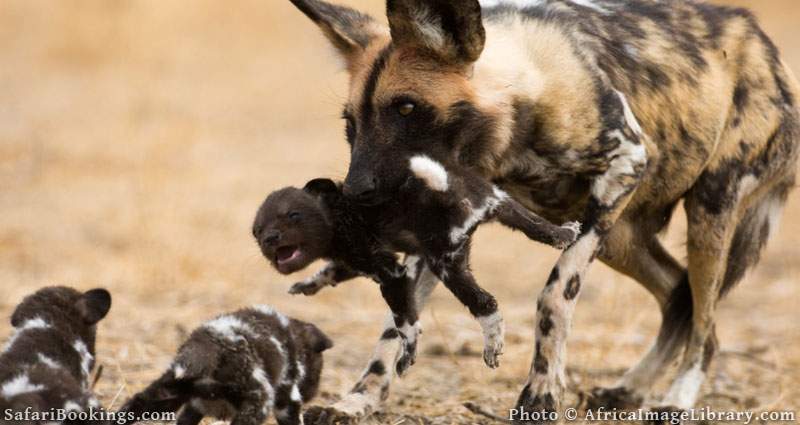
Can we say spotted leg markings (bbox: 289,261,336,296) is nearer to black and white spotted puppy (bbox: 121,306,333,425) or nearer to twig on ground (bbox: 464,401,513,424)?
black and white spotted puppy (bbox: 121,306,333,425)

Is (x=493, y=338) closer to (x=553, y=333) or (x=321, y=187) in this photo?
(x=553, y=333)

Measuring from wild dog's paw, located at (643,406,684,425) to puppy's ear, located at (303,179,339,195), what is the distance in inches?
78.8

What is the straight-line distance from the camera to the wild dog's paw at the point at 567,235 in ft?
15.5

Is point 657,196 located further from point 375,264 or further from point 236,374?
point 236,374

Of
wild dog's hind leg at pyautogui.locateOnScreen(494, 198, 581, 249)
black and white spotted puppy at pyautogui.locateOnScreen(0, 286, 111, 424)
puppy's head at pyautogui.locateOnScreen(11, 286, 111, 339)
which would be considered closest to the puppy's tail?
black and white spotted puppy at pyautogui.locateOnScreen(0, 286, 111, 424)

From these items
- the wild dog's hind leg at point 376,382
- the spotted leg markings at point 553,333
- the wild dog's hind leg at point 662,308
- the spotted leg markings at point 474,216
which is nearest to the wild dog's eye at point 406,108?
the spotted leg markings at point 474,216

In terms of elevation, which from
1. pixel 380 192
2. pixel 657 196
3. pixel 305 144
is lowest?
pixel 305 144

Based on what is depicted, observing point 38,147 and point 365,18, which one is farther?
point 38,147

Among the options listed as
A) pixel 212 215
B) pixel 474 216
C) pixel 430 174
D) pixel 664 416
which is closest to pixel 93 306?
pixel 430 174

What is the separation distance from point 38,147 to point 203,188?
1.55m

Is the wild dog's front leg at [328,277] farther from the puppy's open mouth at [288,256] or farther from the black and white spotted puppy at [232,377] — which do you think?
the black and white spotted puppy at [232,377]

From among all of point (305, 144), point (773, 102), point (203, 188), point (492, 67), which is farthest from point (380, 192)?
point (305, 144)

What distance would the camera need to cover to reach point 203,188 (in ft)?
40.9

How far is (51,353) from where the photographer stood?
440cm
